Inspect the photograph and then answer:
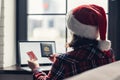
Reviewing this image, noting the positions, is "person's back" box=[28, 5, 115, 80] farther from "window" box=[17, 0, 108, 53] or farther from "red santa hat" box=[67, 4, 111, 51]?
"window" box=[17, 0, 108, 53]

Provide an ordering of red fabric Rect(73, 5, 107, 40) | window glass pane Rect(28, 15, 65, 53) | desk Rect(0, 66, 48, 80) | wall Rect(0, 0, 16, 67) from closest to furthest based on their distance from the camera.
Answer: red fabric Rect(73, 5, 107, 40), desk Rect(0, 66, 48, 80), wall Rect(0, 0, 16, 67), window glass pane Rect(28, 15, 65, 53)

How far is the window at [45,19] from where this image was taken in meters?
2.77

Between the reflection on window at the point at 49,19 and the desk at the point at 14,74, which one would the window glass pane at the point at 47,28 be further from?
the desk at the point at 14,74

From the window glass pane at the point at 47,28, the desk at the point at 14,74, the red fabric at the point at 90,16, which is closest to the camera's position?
the red fabric at the point at 90,16

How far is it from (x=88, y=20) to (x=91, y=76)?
3.23 ft

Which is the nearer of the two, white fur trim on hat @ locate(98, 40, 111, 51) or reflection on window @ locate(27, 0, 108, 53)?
white fur trim on hat @ locate(98, 40, 111, 51)

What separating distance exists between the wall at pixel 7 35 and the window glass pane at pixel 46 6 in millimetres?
197

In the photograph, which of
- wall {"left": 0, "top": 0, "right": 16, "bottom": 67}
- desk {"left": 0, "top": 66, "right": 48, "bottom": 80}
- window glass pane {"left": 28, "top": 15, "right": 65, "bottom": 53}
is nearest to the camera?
desk {"left": 0, "top": 66, "right": 48, "bottom": 80}

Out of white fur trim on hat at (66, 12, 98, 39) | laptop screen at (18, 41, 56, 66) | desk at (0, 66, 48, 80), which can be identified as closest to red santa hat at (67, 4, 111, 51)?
white fur trim on hat at (66, 12, 98, 39)

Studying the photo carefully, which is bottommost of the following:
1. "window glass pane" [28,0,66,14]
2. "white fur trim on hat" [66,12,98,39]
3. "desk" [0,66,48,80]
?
"desk" [0,66,48,80]

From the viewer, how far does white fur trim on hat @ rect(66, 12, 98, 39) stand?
149cm

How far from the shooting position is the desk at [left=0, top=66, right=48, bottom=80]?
2.34 m

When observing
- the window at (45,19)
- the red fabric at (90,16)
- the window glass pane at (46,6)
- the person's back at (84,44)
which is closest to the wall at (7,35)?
the window at (45,19)

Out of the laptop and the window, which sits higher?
the window
